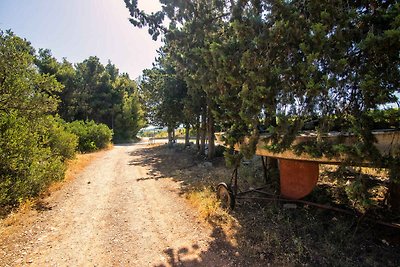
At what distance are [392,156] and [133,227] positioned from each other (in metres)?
6.14

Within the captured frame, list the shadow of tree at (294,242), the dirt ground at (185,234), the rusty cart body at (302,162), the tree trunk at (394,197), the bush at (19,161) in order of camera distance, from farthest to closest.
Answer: the bush at (19,161) → the tree trunk at (394,197) → the dirt ground at (185,234) → the shadow of tree at (294,242) → the rusty cart body at (302,162)

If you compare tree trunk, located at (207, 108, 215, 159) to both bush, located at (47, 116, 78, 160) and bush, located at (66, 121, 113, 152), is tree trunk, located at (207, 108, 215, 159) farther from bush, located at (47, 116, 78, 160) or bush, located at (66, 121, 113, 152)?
bush, located at (66, 121, 113, 152)

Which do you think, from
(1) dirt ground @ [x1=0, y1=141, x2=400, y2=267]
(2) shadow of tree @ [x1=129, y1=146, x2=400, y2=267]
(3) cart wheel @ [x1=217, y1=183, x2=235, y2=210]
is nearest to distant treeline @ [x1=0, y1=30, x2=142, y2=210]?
(1) dirt ground @ [x1=0, y1=141, x2=400, y2=267]

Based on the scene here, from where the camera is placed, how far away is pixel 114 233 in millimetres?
6258

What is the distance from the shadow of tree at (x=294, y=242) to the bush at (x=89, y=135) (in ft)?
62.4

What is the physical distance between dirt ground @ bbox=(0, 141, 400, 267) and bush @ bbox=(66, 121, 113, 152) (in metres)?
14.5

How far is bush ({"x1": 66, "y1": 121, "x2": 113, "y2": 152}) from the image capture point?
2247cm

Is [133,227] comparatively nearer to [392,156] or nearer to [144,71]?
[392,156]

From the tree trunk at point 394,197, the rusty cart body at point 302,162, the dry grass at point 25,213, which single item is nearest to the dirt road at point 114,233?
the dry grass at point 25,213

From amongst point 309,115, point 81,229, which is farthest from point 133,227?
point 309,115

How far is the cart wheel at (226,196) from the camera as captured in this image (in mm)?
7301

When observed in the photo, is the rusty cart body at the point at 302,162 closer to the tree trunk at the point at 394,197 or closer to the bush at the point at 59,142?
the tree trunk at the point at 394,197

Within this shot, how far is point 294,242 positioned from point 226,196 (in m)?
2.69

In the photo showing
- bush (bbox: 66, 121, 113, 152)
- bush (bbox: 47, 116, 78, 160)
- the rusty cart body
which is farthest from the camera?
bush (bbox: 66, 121, 113, 152)
